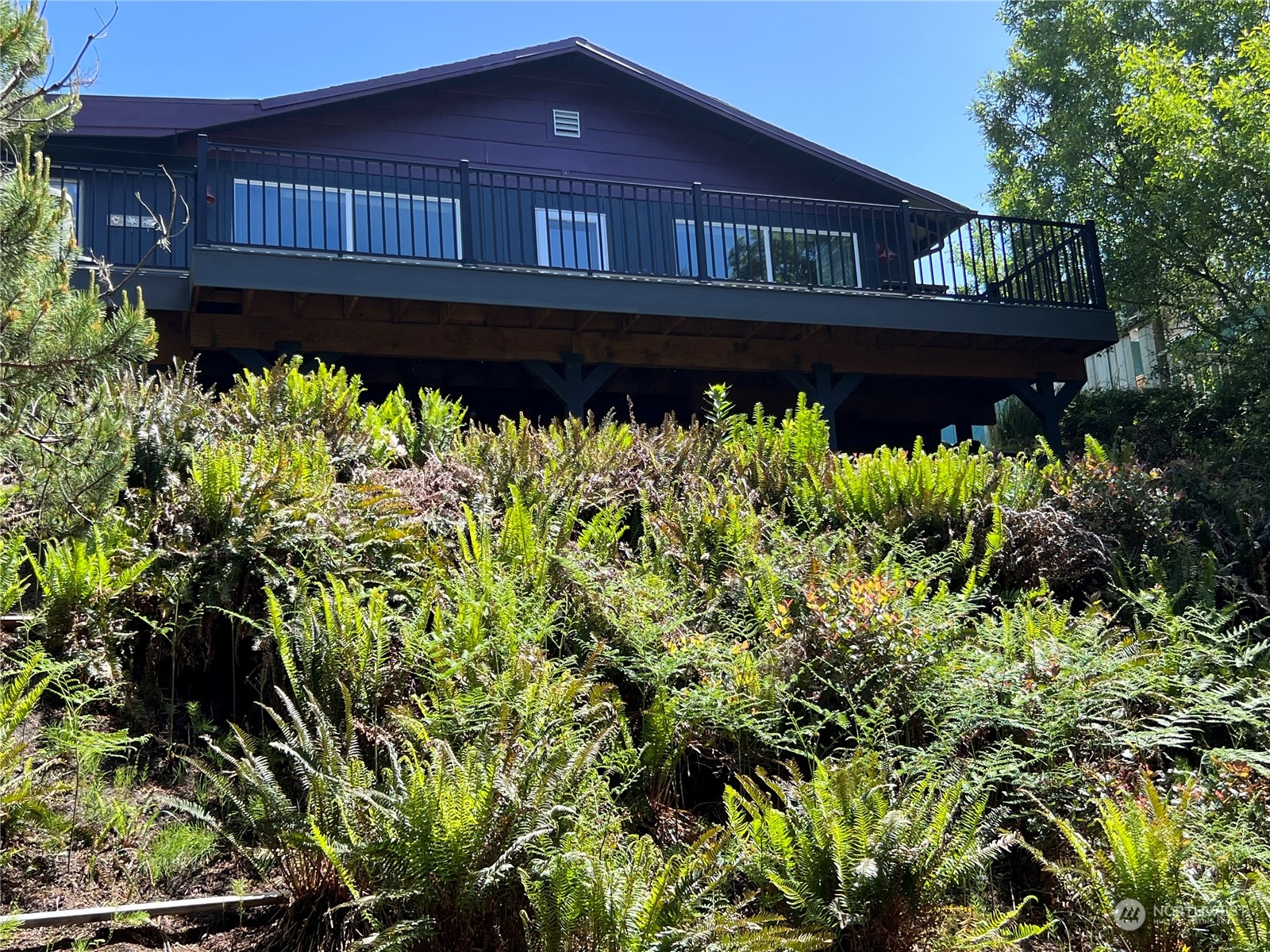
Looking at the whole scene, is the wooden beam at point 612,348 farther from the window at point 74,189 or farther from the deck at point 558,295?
the window at point 74,189

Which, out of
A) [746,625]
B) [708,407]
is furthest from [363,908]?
[708,407]

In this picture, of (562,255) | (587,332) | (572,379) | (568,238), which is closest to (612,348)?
(587,332)

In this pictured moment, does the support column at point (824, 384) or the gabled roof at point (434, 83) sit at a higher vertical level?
the gabled roof at point (434, 83)

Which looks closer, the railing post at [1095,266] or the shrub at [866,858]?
the shrub at [866,858]

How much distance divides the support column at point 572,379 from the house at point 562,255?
0.02 metres

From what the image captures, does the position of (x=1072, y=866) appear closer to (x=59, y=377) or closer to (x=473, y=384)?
(x=59, y=377)

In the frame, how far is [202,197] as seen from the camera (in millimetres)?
9711

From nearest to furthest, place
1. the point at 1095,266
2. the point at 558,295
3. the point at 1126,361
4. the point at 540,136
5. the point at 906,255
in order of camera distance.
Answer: the point at 558,295 < the point at 906,255 < the point at 1095,266 < the point at 540,136 < the point at 1126,361

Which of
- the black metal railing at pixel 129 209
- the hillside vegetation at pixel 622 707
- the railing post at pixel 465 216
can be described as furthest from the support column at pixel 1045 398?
the black metal railing at pixel 129 209

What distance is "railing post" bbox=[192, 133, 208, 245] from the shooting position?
9664mm

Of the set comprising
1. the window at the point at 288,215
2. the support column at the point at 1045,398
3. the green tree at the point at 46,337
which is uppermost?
the window at the point at 288,215

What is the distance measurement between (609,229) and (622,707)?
816 centimetres

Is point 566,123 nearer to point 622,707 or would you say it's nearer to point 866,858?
point 622,707

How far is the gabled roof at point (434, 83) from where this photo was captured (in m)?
13.1
